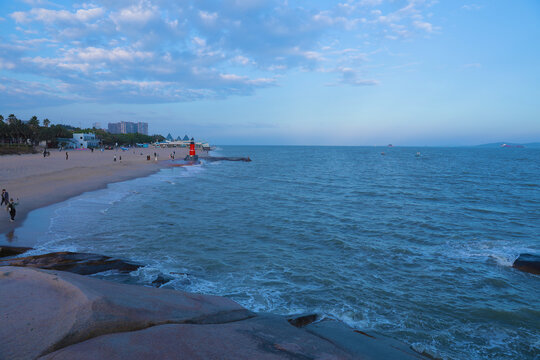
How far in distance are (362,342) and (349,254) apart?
719cm

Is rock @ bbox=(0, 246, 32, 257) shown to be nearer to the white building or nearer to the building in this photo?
the building

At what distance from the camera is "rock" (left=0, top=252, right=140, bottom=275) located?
9320 mm

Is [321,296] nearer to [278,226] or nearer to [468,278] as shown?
[468,278]

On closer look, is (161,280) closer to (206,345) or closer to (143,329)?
(143,329)

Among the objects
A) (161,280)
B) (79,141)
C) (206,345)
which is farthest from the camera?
(79,141)

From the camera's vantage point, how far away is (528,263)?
12.0m

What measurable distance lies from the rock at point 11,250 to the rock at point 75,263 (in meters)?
1.49

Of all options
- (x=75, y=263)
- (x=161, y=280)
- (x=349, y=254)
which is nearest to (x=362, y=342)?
(x=161, y=280)

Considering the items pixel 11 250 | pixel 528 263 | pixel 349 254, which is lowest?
pixel 349 254

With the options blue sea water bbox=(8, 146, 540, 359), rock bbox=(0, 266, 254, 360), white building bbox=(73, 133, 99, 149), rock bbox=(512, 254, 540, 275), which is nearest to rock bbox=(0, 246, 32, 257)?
blue sea water bbox=(8, 146, 540, 359)

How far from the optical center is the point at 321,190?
33.4 m

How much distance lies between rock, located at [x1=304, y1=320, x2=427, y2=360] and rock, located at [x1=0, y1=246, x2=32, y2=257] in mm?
11315

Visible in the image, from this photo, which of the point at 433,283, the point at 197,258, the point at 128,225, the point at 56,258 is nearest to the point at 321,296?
the point at 433,283

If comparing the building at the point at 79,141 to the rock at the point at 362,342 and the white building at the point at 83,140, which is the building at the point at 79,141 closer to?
the white building at the point at 83,140
